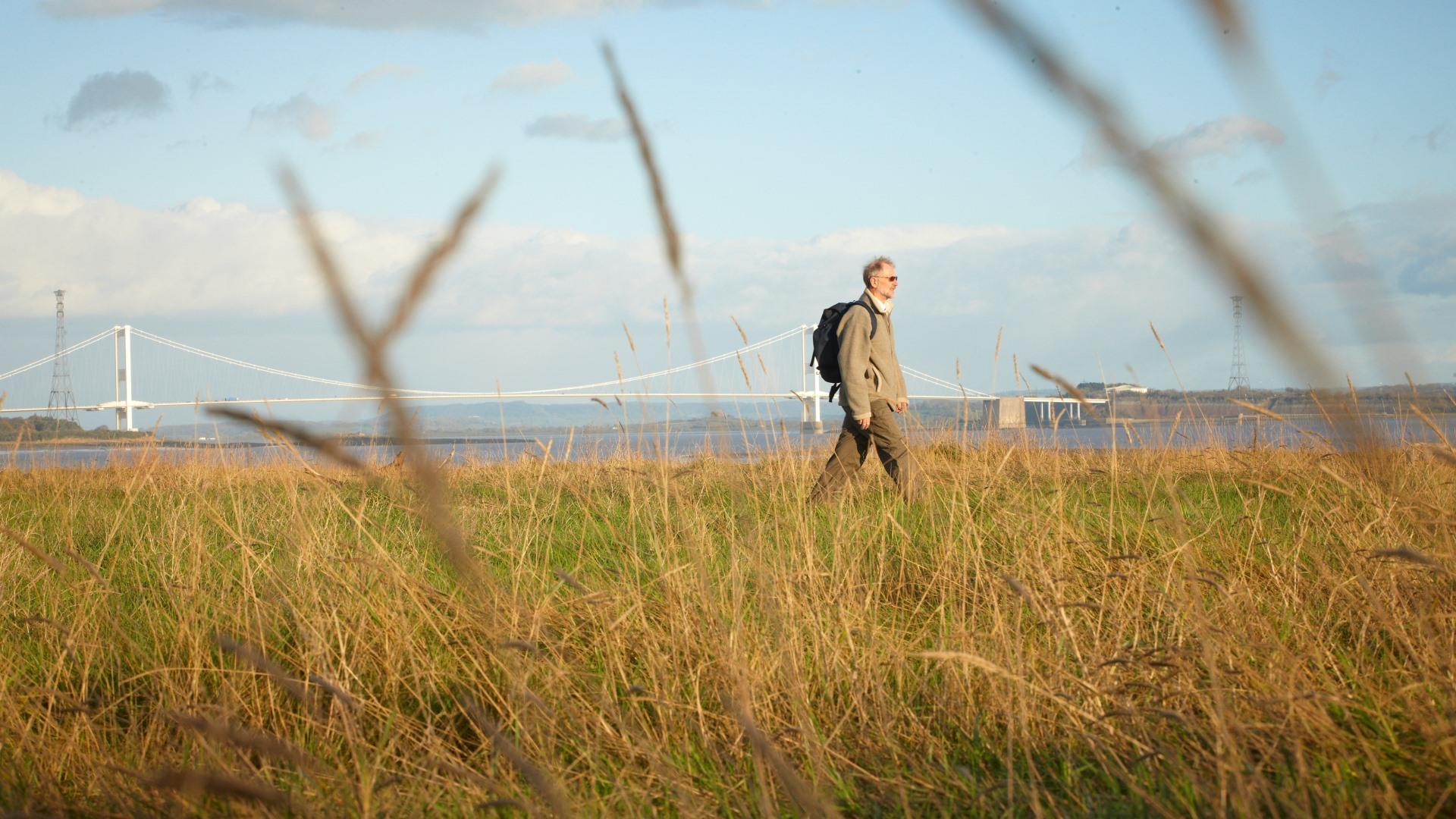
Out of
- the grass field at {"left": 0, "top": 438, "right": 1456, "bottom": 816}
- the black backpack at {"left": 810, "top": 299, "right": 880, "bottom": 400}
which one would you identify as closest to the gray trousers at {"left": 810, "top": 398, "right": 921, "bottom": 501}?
the black backpack at {"left": 810, "top": 299, "right": 880, "bottom": 400}

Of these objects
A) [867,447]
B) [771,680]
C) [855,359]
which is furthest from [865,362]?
[771,680]

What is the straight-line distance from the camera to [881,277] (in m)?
5.37

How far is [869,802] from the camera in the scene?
1691 mm

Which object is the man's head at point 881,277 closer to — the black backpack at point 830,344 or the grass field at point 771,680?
the black backpack at point 830,344

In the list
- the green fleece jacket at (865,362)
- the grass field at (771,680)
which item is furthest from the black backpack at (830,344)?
the grass field at (771,680)

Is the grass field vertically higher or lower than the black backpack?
lower

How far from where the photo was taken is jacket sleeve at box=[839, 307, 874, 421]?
17.2 feet

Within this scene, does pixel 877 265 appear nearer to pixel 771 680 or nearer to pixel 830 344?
pixel 830 344

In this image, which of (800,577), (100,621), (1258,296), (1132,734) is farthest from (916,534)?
(1258,296)

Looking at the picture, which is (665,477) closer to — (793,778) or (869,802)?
(869,802)

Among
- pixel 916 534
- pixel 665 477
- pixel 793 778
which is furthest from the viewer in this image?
pixel 916 534

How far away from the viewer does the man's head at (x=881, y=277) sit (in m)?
5.38

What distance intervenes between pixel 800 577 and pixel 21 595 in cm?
252

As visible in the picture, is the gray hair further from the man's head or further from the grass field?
the grass field
